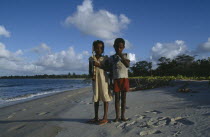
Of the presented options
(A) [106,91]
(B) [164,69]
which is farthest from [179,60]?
(A) [106,91]

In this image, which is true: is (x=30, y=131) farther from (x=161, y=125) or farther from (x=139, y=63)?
(x=139, y=63)

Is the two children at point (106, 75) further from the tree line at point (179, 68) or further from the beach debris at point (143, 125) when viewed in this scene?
the tree line at point (179, 68)

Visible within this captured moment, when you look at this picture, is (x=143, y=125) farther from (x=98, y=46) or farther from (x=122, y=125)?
(x=98, y=46)

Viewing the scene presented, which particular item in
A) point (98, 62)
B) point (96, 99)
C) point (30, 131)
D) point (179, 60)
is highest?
point (179, 60)

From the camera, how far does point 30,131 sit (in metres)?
3.55

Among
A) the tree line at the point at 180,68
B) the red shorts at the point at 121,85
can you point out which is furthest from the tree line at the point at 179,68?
the red shorts at the point at 121,85

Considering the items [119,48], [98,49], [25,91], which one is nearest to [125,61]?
[119,48]

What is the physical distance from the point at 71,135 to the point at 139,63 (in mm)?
45591

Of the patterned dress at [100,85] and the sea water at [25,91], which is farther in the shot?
the sea water at [25,91]

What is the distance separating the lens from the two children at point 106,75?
150 inches

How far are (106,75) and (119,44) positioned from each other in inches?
25.5

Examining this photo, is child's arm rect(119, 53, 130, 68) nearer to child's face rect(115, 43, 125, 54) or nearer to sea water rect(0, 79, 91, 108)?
child's face rect(115, 43, 125, 54)

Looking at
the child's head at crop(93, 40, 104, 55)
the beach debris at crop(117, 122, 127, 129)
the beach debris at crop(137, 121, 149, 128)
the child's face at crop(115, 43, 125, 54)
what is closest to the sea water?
the child's head at crop(93, 40, 104, 55)

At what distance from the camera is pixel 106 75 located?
397cm
